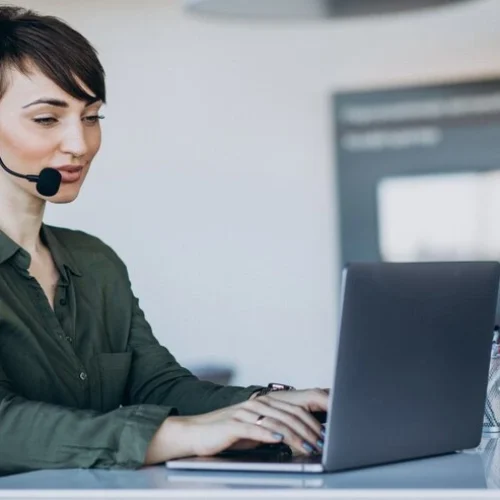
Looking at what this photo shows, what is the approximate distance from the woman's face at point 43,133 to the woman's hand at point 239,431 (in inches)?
23.4

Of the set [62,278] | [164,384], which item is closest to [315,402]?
[164,384]

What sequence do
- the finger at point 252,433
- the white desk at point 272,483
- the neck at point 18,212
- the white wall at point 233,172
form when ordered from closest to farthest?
1. the white desk at point 272,483
2. the finger at point 252,433
3. the neck at point 18,212
4. the white wall at point 233,172

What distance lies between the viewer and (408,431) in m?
1.51

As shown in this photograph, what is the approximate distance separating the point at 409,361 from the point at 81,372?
685 millimetres

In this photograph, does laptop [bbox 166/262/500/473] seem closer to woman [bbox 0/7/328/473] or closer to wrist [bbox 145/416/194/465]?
wrist [bbox 145/416/194/465]

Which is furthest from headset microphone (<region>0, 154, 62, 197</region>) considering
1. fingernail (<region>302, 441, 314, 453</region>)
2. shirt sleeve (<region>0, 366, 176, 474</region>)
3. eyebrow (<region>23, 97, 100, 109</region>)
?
fingernail (<region>302, 441, 314, 453</region>)

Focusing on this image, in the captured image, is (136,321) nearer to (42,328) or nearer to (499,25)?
(42,328)

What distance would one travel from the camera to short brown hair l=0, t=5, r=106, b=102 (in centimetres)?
204

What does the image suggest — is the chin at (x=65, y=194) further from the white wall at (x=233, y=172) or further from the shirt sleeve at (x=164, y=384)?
the white wall at (x=233, y=172)

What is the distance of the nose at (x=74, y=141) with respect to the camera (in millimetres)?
1994

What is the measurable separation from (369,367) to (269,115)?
322cm

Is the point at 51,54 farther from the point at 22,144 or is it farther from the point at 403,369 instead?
the point at 403,369

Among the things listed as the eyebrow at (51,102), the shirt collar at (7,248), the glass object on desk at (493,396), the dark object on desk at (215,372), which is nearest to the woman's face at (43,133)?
the eyebrow at (51,102)

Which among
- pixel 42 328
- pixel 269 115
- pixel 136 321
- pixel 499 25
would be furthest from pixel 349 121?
pixel 42 328
